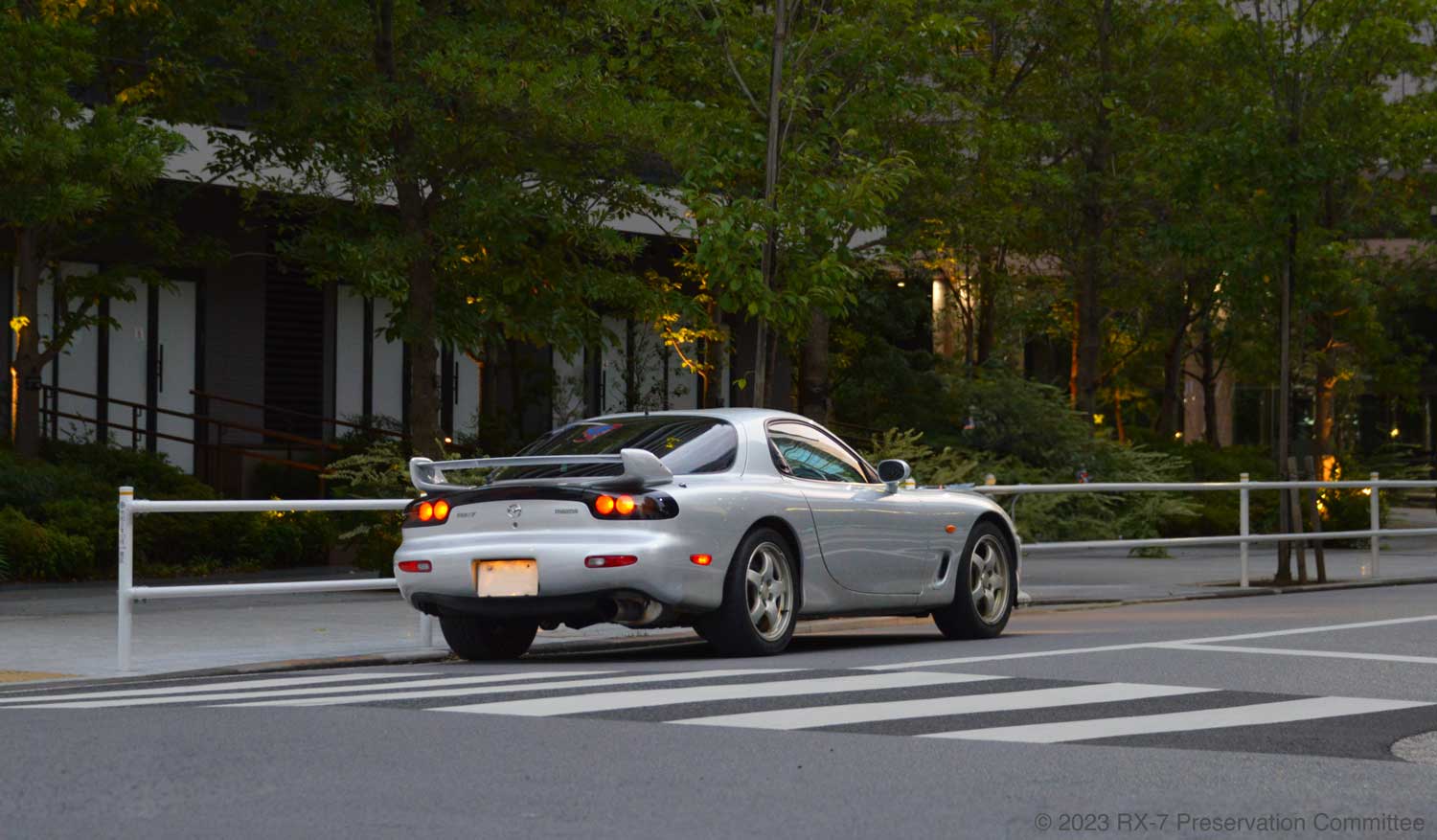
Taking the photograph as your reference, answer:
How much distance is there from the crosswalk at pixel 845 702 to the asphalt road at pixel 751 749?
0.10 feet

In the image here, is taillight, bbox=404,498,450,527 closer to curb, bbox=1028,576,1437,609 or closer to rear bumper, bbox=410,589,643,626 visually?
rear bumper, bbox=410,589,643,626

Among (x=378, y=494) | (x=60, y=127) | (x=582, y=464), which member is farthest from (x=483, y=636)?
(x=378, y=494)

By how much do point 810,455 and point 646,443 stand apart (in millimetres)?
1281

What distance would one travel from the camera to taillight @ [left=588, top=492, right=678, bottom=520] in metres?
11.7

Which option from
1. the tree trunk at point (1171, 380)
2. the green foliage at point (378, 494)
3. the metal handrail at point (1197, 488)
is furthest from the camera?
the tree trunk at point (1171, 380)

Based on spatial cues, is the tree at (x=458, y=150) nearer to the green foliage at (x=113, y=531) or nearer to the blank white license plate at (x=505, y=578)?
the green foliage at (x=113, y=531)

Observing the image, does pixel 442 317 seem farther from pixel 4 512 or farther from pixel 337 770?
pixel 337 770

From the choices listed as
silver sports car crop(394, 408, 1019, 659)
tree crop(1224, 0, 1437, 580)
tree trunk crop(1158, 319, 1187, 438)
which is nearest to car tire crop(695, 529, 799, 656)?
silver sports car crop(394, 408, 1019, 659)

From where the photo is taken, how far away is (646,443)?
1262cm

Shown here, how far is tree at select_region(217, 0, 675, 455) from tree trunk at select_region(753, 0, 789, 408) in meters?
1.43

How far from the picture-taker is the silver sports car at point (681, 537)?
11695mm

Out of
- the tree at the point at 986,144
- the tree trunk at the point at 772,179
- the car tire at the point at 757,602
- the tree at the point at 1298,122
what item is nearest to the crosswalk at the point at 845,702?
the car tire at the point at 757,602

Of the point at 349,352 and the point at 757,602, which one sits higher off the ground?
the point at 349,352

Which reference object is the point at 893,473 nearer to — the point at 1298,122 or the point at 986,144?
the point at 1298,122
